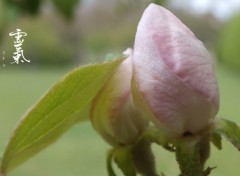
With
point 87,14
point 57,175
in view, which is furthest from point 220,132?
point 87,14

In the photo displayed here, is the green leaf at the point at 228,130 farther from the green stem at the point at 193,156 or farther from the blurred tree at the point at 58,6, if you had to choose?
the blurred tree at the point at 58,6

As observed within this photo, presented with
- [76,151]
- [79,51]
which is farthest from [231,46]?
[76,151]

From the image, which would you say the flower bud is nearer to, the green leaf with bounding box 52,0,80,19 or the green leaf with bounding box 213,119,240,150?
the green leaf with bounding box 213,119,240,150

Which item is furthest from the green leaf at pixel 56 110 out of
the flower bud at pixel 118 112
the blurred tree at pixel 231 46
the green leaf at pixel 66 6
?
the blurred tree at pixel 231 46

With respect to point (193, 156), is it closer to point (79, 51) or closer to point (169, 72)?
point (169, 72)

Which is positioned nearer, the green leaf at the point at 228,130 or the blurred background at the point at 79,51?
the green leaf at the point at 228,130

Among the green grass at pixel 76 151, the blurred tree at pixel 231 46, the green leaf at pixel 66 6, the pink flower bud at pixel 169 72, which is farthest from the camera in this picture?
the blurred tree at pixel 231 46
